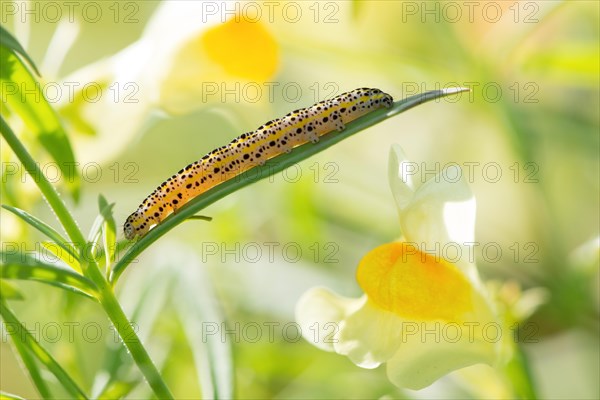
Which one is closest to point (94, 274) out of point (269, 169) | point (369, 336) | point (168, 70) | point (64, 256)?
point (64, 256)

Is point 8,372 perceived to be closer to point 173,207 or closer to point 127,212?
point 127,212

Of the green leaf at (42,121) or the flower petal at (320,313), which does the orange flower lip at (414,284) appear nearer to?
the flower petal at (320,313)

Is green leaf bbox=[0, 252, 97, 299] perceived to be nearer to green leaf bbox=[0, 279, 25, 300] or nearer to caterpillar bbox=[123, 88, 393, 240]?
green leaf bbox=[0, 279, 25, 300]

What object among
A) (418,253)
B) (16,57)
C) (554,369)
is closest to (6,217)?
(16,57)

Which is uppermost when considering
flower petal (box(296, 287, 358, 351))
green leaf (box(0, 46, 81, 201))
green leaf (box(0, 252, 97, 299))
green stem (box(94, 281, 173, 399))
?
green leaf (box(0, 46, 81, 201))

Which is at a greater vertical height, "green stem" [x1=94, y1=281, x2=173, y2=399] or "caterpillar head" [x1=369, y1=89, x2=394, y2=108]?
"caterpillar head" [x1=369, y1=89, x2=394, y2=108]

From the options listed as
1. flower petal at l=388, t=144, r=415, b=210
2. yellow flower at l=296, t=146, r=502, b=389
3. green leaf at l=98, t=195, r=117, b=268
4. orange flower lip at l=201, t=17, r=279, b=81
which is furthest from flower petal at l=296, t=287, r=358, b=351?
orange flower lip at l=201, t=17, r=279, b=81
